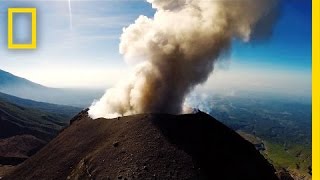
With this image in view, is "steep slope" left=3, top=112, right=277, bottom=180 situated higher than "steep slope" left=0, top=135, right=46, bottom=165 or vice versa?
"steep slope" left=3, top=112, right=277, bottom=180

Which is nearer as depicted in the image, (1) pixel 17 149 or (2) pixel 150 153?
(2) pixel 150 153

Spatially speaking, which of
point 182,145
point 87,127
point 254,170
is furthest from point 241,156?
point 87,127

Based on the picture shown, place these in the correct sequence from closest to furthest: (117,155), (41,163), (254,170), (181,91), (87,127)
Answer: (117,155) → (254,170) → (41,163) → (87,127) → (181,91)

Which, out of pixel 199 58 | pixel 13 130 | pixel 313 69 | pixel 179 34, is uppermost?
pixel 179 34

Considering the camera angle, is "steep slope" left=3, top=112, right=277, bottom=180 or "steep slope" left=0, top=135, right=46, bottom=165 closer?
"steep slope" left=3, top=112, right=277, bottom=180

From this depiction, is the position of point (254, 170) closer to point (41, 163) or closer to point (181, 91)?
point (181, 91)

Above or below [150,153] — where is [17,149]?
below

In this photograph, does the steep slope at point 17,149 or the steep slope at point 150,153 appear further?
the steep slope at point 17,149

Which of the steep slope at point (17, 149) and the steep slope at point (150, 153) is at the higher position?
the steep slope at point (150, 153)
